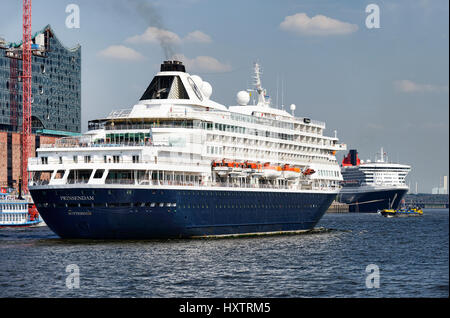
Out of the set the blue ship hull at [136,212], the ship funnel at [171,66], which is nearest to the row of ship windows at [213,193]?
the blue ship hull at [136,212]

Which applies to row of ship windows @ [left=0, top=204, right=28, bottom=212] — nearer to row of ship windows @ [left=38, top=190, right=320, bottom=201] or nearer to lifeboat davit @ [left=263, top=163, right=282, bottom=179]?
lifeboat davit @ [left=263, top=163, right=282, bottom=179]

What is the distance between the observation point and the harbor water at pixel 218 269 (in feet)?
121

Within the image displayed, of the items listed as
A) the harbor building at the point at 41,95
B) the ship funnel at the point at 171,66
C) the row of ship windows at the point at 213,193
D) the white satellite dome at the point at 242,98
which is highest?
the harbor building at the point at 41,95

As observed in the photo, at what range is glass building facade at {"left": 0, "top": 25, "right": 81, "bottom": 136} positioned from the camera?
154000 millimetres

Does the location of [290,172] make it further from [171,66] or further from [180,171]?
[180,171]

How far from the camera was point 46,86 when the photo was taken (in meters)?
164

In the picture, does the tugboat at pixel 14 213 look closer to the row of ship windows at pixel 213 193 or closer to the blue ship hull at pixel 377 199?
the row of ship windows at pixel 213 193

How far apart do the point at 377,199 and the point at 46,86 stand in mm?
89996

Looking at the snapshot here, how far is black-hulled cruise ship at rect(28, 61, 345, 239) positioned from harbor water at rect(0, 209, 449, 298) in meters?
2.10

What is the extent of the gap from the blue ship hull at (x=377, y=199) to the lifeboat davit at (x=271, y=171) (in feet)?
400

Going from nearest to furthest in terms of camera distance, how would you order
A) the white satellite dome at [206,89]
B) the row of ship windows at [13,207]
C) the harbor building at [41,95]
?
the white satellite dome at [206,89] < the row of ship windows at [13,207] < the harbor building at [41,95]

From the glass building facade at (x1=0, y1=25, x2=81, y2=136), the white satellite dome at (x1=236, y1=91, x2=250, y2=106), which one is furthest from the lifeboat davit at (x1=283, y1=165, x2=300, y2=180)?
the glass building facade at (x1=0, y1=25, x2=81, y2=136)

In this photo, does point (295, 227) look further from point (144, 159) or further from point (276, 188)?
point (144, 159)
